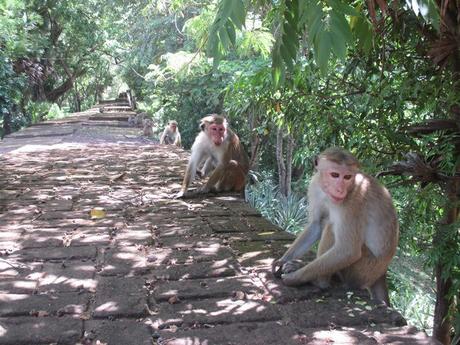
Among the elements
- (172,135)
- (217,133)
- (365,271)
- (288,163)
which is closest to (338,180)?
(365,271)

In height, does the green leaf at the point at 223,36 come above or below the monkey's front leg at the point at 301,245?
above

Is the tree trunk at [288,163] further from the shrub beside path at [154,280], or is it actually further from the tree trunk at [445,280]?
the tree trunk at [445,280]

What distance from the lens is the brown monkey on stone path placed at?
10.1 ft

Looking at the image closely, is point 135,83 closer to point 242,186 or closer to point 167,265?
point 242,186

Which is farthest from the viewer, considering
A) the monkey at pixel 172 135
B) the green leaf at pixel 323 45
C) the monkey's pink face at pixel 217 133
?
the monkey at pixel 172 135

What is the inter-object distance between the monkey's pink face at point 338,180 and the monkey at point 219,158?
8.76 ft

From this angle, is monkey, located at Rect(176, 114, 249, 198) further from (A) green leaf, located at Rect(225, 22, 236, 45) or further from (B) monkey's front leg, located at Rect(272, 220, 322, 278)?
(A) green leaf, located at Rect(225, 22, 236, 45)

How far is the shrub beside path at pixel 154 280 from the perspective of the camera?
8.05 feet

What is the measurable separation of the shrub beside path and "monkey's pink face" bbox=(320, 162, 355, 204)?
560mm

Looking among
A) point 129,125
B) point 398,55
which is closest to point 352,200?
point 398,55

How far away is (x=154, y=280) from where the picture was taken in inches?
123

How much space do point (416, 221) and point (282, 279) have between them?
1.09 metres

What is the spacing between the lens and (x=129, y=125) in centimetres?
1756

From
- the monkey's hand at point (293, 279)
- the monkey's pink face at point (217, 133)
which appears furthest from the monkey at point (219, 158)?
the monkey's hand at point (293, 279)
